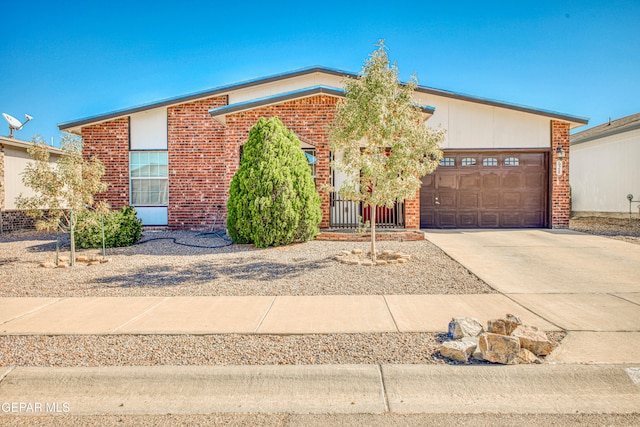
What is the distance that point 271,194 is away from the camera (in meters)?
8.89

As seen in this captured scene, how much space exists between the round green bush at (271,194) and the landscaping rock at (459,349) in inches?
226

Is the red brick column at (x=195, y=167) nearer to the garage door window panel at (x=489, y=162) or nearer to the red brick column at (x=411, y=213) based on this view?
the red brick column at (x=411, y=213)

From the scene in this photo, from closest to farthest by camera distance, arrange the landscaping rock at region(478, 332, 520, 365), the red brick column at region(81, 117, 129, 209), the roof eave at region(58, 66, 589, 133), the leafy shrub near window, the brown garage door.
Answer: the landscaping rock at region(478, 332, 520, 365)
the leafy shrub near window
the roof eave at region(58, 66, 589, 133)
the brown garage door
the red brick column at region(81, 117, 129, 209)

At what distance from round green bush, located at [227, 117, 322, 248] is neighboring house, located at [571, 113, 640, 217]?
13993mm

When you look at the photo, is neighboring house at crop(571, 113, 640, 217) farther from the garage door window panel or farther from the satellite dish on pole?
the satellite dish on pole

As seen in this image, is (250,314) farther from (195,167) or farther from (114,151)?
(114,151)

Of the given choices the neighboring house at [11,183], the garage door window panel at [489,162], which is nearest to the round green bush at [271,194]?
the garage door window panel at [489,162]

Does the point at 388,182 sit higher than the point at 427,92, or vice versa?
the point at 427,92

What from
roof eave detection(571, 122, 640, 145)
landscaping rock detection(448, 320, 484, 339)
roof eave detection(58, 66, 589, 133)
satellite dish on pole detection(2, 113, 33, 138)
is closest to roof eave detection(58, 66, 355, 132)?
roof eave detection(58, 66, 589, 133)

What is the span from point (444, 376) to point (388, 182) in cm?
457

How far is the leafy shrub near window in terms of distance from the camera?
9305mm

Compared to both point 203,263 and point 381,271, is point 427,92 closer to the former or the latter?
point 381,271

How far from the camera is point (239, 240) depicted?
31.2 ft

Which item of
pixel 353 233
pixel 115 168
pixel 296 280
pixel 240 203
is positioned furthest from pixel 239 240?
pixel 115 168
